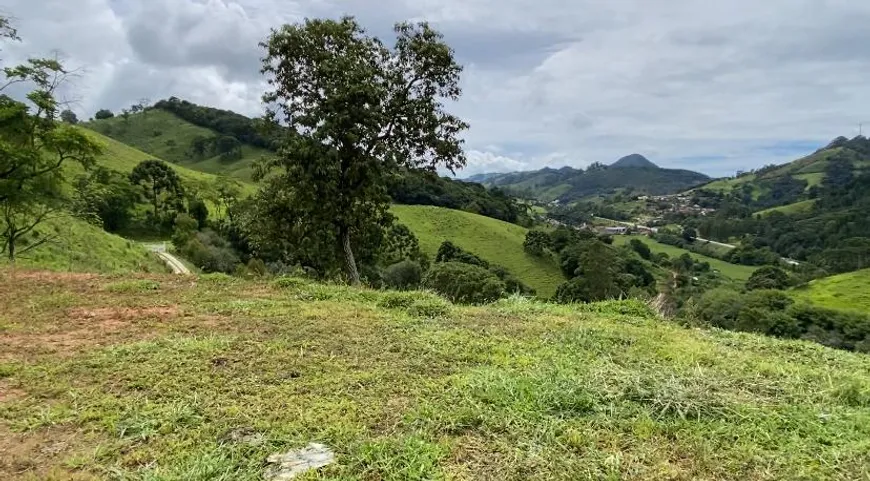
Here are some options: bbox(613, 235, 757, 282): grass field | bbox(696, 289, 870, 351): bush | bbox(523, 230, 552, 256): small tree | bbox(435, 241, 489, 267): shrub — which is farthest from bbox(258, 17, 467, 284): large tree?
bbox(613, 235, 757, 282): grass field

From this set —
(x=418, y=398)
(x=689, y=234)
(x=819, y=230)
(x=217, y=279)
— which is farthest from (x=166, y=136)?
(x=819, y=230)

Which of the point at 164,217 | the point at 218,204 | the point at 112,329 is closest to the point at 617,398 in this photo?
the point at 112,329

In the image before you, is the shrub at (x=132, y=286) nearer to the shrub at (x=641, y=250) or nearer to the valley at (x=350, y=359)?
the valley at (x=350, y=359)

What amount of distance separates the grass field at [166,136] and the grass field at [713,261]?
254 feet

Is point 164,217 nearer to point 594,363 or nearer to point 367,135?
point 367,135

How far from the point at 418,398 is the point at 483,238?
2622 inches

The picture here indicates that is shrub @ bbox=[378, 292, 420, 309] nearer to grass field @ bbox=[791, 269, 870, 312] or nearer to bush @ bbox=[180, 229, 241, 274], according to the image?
bush @ bbox=[180, 229, 241, 274]

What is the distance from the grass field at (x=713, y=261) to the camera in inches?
3807

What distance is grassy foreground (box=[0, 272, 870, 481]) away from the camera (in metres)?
3.90

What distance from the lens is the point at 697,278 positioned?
85.9 metres

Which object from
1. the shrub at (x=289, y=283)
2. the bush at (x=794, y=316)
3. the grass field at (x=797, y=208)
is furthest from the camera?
the grass field at (x=797, y=208)

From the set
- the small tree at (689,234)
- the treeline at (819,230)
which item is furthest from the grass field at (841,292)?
A: the small tree at (689,234)

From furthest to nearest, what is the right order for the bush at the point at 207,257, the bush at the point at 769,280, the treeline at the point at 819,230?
the treeline at the point at 819,230, the bush at the point at 769,280, the bush at the point at 207,257

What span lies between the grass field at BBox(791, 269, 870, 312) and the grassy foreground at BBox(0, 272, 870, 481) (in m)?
72.0
